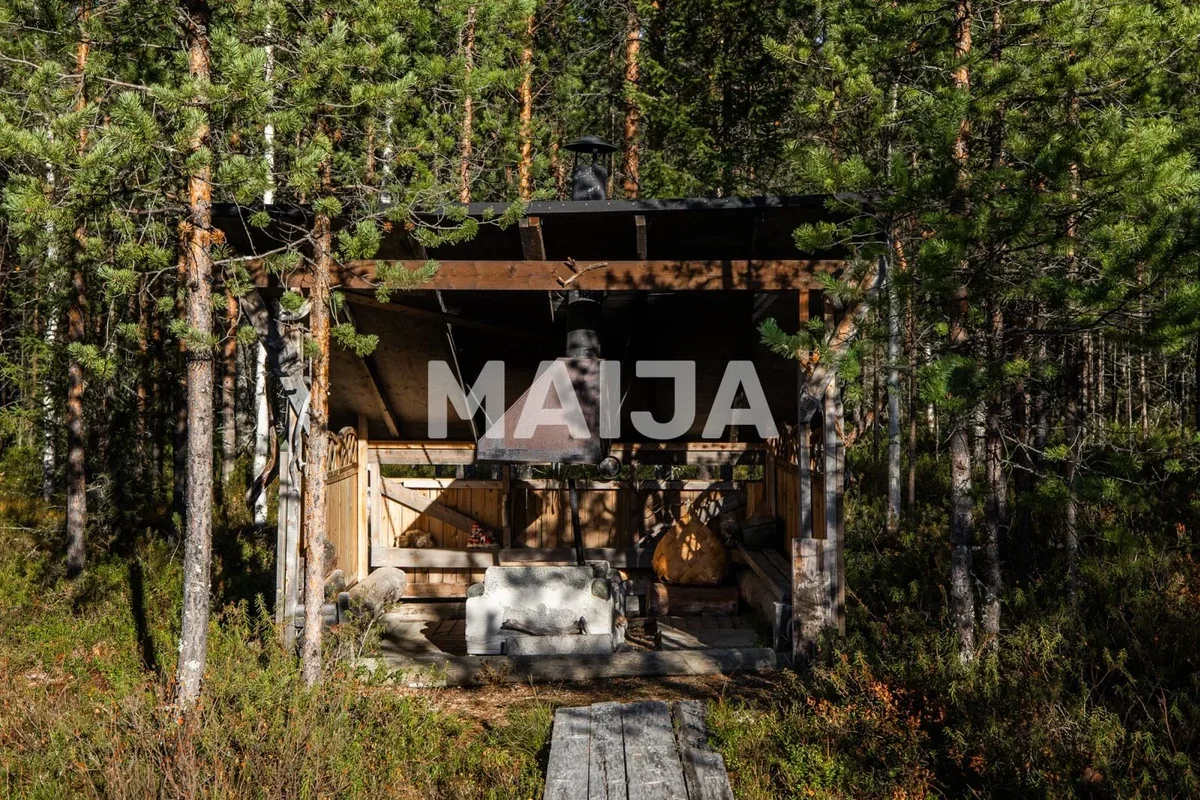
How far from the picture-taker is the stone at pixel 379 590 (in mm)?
8773

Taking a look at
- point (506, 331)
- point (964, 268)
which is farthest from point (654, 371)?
point (964, 268)

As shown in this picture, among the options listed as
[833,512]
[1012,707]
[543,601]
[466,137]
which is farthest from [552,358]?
[1012,707]

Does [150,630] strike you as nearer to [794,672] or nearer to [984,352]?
[794,672]

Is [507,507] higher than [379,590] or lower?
higher

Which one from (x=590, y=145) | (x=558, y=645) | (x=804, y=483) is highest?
(x=590, y=145)

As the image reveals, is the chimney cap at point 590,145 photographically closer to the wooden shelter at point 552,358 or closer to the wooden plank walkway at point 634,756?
the wooden shelter at point 552,358

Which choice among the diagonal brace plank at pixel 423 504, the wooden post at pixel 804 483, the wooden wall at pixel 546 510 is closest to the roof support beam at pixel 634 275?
the wooden post at pixel 804 483

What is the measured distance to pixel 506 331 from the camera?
999cm

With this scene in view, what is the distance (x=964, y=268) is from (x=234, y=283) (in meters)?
4.84

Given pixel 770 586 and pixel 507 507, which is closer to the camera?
pixel 770 586

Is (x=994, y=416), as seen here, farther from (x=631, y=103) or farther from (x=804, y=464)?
(x=631, y=103)

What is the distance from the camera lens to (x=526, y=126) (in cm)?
1563

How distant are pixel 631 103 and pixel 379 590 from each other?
31.8 feet

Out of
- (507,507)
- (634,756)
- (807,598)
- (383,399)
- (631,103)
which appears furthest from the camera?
(631,103)
